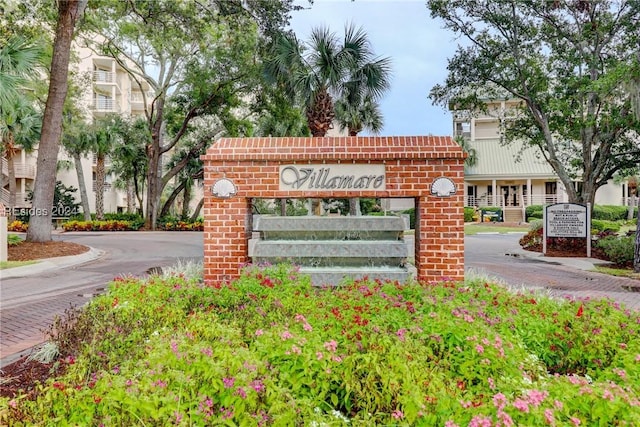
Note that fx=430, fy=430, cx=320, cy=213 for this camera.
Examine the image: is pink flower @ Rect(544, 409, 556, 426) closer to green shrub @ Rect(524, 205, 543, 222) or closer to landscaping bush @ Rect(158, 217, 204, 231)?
landscaping bush @ Rect(158, 217, 204, 231)

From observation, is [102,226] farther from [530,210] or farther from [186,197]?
[530,210]

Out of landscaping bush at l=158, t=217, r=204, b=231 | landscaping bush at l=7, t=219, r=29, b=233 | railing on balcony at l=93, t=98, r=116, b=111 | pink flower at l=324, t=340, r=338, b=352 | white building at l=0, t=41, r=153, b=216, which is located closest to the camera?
pink flower at l=324, t=340, r=338, b=352

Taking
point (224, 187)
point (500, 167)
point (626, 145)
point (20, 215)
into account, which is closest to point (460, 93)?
point (626, 145)

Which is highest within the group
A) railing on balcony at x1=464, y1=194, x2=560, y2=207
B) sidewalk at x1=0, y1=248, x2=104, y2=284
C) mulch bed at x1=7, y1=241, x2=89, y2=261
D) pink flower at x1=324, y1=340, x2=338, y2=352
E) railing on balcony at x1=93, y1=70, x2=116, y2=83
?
railing on balcony at x1=93, y1=70, x2=116, y2=83

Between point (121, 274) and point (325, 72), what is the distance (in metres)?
10.1

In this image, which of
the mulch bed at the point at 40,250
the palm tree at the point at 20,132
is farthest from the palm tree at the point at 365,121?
the palm tree at the point at 20,132

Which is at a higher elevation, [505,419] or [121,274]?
[505,419]

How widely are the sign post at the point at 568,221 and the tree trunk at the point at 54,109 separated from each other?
16259 mm

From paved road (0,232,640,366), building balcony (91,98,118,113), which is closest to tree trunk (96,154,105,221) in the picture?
building balcony (91,98,118,113)

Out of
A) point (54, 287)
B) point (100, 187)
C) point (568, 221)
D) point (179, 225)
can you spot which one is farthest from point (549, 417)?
point (100, 187)

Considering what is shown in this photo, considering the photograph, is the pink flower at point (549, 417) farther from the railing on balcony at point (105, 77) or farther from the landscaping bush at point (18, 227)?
the railing on balcony at point (105, 77)

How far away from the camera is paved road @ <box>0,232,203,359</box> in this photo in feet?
17.3

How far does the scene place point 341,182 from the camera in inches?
235

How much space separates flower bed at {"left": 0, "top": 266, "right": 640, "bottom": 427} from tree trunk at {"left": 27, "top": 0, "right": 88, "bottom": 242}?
1173 centimetres
